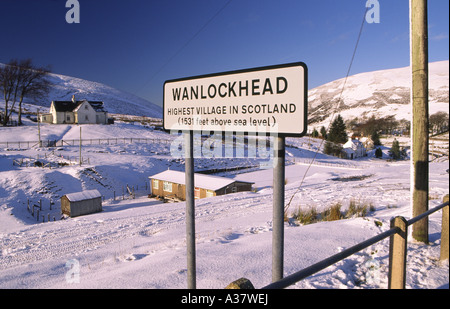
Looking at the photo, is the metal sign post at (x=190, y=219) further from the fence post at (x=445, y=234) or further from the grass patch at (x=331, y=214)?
the grass patch at (x=331, y=214)

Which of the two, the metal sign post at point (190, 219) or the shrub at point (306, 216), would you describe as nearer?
the metal sign post at point (190, 219)

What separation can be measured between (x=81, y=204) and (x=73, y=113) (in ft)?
148

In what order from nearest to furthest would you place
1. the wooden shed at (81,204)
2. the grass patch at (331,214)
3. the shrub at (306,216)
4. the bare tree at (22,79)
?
1. the shrub at (306,216)
2. the grass patch at (331,214)
3. the wooden shed at (81,204)
4. the bare tree at (22,79)

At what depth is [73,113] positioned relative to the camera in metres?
57.8

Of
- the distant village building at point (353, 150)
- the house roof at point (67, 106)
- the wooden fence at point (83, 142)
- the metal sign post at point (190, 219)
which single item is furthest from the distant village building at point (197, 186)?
the distant village building at point (353, 150)

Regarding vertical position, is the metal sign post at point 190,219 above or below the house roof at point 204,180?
above

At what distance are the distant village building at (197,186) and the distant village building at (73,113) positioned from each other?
39.0 m

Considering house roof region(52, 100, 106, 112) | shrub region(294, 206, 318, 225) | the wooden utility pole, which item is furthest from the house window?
house roof region(52, 100, 106, 112)

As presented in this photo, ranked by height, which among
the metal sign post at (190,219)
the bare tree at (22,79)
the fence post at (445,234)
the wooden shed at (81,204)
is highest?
the bare tree at (22,79)

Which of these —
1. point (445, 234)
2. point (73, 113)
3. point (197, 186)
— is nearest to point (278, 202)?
point (445, 234)

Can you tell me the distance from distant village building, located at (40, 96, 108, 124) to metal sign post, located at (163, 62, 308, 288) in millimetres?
63117

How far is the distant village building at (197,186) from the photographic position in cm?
2395

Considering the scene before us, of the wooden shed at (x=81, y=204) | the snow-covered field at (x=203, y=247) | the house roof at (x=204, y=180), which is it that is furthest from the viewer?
the house roof at (x=204, y=180)
